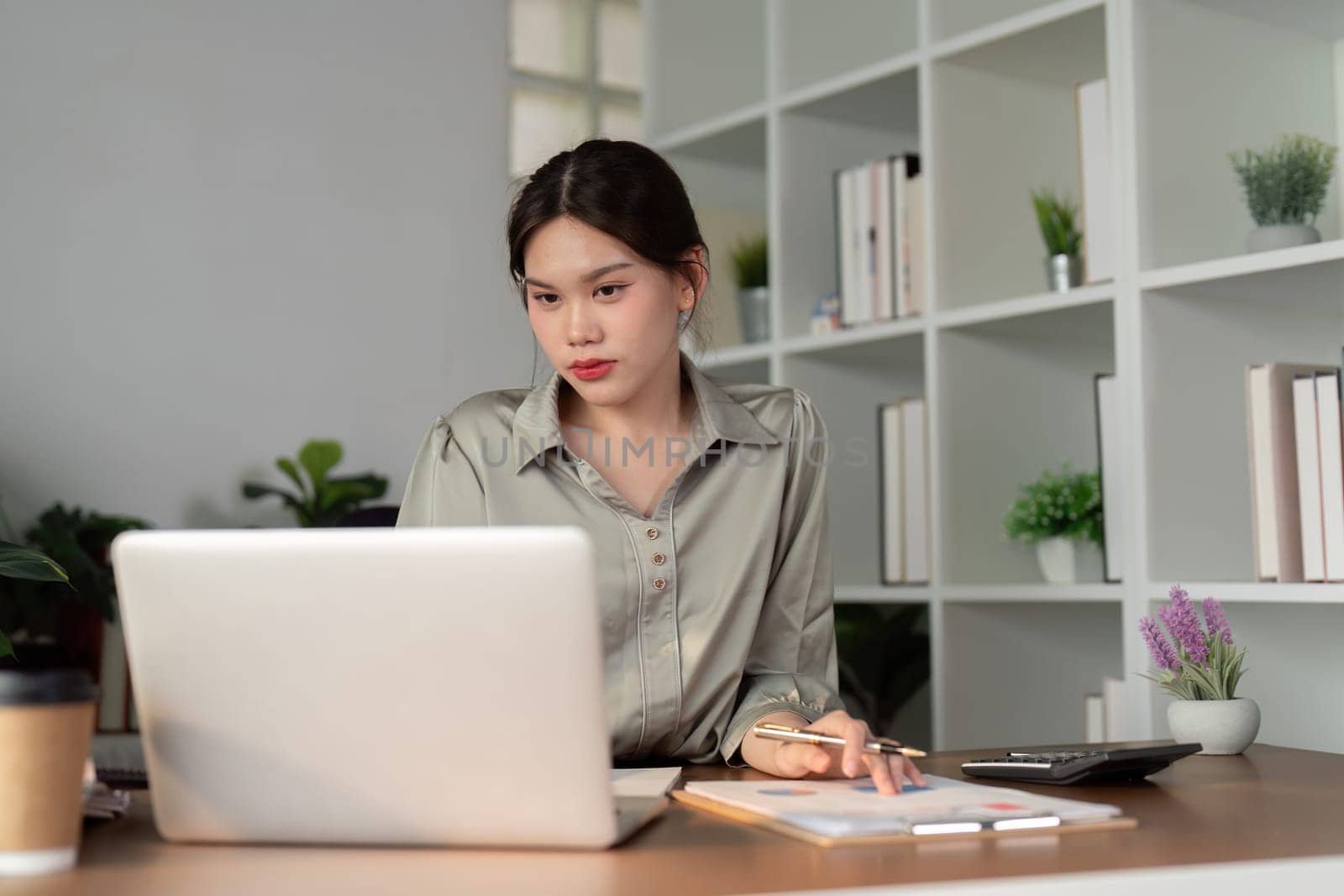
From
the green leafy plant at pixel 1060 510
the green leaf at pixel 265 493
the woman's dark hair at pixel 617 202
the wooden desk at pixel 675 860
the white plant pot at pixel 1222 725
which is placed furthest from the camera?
the green leaf at pixel 265 493

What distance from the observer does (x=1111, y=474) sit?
2193 millimetres

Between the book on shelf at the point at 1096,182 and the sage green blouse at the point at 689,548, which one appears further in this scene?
the book on shelf at the point at 1096,182

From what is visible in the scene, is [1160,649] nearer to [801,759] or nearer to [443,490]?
[801,759]

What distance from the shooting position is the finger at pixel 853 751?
1.08 m

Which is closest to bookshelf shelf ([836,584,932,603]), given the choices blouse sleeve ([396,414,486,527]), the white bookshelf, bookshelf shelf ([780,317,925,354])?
the white bookshelf

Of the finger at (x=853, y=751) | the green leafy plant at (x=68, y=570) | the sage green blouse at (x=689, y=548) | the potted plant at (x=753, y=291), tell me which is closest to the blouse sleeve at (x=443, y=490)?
the sage green blouse at (x=689, y=548)

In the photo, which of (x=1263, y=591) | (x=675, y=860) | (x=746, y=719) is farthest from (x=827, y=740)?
(x=1263, y=591)

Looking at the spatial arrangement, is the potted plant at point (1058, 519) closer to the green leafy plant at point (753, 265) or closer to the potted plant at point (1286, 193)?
the potted plant at point (1286, 193)

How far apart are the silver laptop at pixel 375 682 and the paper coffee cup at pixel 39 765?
0.17 ft

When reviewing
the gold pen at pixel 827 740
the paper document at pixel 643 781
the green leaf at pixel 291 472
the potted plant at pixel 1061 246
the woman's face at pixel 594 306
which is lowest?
the paper document at pixel 643 781

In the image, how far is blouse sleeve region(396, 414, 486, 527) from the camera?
1.58 metres

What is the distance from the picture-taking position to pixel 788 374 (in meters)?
2.81

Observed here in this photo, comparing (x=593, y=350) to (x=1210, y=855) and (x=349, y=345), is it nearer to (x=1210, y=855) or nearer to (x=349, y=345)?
(x=1210, y=855)

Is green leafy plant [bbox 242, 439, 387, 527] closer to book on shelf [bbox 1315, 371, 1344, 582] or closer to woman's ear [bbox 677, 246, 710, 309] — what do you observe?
woman's ear [bbox 677, 246, 710, 309]
